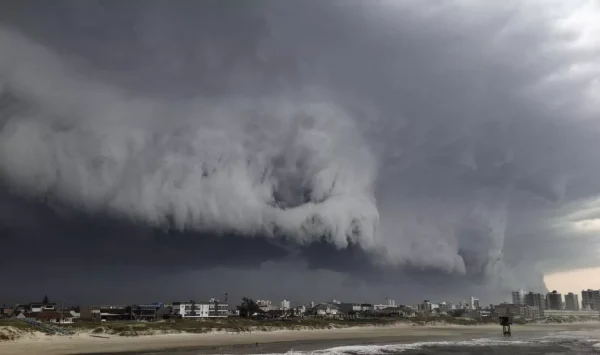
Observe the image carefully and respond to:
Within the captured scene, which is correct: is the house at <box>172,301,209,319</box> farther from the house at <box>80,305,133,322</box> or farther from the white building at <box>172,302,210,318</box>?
the house at <box>80,305,133,322</box>

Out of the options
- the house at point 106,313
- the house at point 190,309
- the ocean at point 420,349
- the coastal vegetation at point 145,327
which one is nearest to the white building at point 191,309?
the house at point 190,309

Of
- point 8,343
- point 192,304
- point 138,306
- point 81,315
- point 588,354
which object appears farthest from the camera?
point 192,304

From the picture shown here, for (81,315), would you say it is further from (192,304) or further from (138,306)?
(192,304)

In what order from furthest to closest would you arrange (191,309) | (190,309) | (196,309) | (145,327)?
(196,309), (191,309), (190,309), (145,327)

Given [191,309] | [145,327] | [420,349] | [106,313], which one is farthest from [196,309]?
[420,349]

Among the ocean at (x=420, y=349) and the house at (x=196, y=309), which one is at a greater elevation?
the ocean at (x=420, y=349)

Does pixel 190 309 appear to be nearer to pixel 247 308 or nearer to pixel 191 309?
pixel 191 309

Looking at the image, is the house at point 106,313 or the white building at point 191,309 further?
the white building at point 191,309

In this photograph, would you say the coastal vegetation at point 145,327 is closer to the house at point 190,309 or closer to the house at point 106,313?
the house at point 106,313

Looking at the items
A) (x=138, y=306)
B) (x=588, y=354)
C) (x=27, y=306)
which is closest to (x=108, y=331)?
(x=588, y=354)

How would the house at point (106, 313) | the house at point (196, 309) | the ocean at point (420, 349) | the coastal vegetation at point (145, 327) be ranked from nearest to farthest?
the ocean at point (420, 349), the coastal vegetation at point (145, 327), the house at point (106, 313), the house at point (196, 309)

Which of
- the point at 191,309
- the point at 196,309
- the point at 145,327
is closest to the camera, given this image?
the point at 145,327
